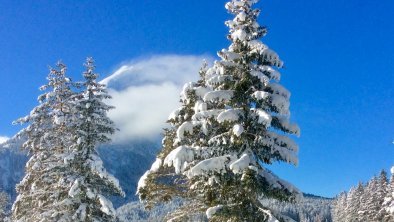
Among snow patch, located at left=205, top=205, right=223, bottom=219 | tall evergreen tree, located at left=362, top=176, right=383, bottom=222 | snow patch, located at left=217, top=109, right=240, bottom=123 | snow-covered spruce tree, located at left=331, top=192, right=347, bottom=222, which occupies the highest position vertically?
snow-covered spruce tree, located at left=331, top=192, right=347, bottom=222

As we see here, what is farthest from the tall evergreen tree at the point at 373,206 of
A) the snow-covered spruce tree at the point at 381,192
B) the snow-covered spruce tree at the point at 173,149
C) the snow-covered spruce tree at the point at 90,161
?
the snow-covered spruce tree at the point at 173,149

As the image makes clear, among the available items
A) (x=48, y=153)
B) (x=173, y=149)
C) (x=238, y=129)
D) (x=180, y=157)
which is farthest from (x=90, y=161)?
(x=238, y=129)

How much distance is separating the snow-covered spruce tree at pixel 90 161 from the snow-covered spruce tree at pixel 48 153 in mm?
584

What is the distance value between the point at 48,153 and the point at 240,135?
1369 centimetres

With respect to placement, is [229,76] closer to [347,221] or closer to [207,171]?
[207,171]

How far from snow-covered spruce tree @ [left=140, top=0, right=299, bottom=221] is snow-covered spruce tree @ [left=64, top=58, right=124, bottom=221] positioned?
7.48 m

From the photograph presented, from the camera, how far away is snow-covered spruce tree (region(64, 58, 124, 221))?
2556cm

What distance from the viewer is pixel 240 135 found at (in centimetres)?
1772

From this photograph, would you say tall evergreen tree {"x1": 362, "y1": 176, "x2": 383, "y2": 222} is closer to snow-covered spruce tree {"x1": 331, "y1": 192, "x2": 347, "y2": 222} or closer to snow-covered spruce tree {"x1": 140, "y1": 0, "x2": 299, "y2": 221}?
snow-covered spruce tree {"x1": 331, "y1": 192, "x2": 347, "y2": 222}

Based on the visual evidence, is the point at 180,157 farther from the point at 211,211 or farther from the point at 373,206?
the point at 373,206

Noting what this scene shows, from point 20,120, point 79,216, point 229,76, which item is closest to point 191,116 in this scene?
point 229,76

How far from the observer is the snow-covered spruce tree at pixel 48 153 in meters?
26.3

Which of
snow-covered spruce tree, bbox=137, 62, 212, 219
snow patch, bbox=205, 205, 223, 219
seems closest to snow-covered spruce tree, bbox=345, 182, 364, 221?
snow-covered spruce tree, bbox=137, 62, 212, 219

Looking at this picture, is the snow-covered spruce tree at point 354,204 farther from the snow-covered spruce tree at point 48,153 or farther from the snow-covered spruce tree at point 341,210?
the snow-covered spruce tree at point 48,153
